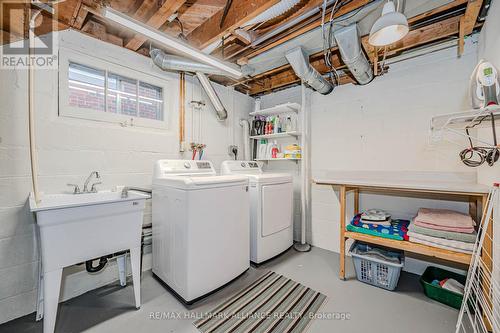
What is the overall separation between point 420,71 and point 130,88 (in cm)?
321

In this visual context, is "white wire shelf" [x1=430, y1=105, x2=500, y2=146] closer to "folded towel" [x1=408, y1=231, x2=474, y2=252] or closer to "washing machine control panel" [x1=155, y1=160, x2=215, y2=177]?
"folded towel" [x1=408, y1=231, x2=474, y2=252]

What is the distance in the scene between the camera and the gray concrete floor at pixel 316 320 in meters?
1.53

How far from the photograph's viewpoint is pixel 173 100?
2.63m

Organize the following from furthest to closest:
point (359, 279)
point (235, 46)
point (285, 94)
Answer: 1. point (285, 94)
2. point (235, 46)
3. point (359, 279)

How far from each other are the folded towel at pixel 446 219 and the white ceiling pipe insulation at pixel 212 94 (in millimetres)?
2547

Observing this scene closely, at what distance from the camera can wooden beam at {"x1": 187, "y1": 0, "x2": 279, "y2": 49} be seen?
163 cm

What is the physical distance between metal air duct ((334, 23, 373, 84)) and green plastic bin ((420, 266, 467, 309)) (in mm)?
2126

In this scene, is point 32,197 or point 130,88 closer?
point 32,197

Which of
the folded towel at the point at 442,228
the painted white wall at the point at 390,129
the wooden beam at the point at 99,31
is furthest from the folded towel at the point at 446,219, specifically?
the wooden beam at the point at 99,31

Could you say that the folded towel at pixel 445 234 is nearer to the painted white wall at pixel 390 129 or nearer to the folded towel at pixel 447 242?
the folded towel at pixel 447 242

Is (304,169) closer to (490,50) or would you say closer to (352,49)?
(352,49)

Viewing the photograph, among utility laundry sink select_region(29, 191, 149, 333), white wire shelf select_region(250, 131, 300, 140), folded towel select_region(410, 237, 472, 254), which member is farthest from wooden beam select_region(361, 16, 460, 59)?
utility laundry sink select_region(29, 191, 149, 333)

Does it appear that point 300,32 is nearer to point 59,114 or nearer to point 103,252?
point 59,114

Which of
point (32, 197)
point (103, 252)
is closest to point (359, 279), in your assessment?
point (103, 252)
